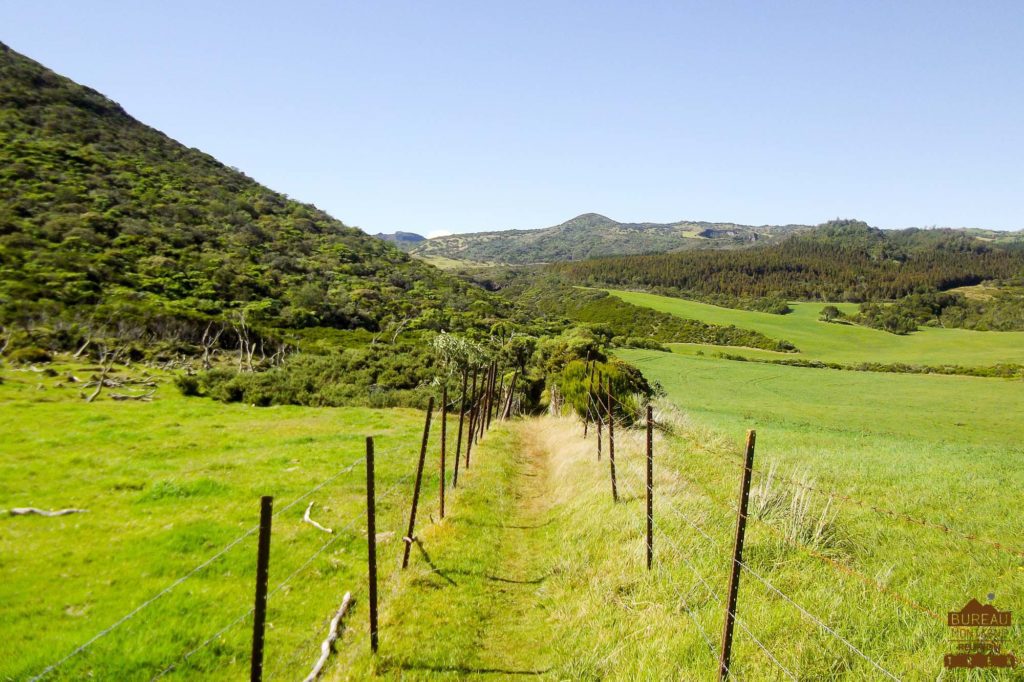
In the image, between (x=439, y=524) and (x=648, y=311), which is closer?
(x=439, y=524)

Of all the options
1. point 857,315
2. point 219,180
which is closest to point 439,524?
point 219,180

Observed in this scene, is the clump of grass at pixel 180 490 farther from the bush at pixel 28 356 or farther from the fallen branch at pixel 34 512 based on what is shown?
the bush at pixel 28 356

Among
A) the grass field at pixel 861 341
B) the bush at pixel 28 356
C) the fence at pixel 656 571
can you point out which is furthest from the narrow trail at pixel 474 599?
→ the grass field at pixel 861 341

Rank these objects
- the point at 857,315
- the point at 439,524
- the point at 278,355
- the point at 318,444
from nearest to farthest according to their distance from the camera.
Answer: the point at 439,524, the point at 318,444, the point at 278,355, the point at 857,315

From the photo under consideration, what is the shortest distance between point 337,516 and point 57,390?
20120 mm

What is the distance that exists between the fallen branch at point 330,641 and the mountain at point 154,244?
34.7 meters

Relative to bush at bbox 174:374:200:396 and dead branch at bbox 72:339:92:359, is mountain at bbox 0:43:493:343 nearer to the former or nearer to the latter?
dead branch at bbox 72:339:92:359

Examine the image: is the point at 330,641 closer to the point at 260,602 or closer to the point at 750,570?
the point at 260,602

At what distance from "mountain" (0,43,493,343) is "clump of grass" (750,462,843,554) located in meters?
39.0

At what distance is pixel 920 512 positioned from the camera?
10.1 m

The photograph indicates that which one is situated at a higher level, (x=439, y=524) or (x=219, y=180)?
(x=219, y=180)

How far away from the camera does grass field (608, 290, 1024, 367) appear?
3031 inches

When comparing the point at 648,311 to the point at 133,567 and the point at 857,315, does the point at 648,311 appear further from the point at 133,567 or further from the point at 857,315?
the point at 133,567

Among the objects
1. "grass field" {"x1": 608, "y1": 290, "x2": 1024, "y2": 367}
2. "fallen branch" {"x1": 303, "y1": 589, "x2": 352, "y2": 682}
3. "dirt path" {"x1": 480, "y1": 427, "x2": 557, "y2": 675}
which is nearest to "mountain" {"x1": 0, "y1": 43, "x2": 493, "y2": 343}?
"dirt path" {"x1": 480, "y1": 427, "x2": 557, "y2": 675}
